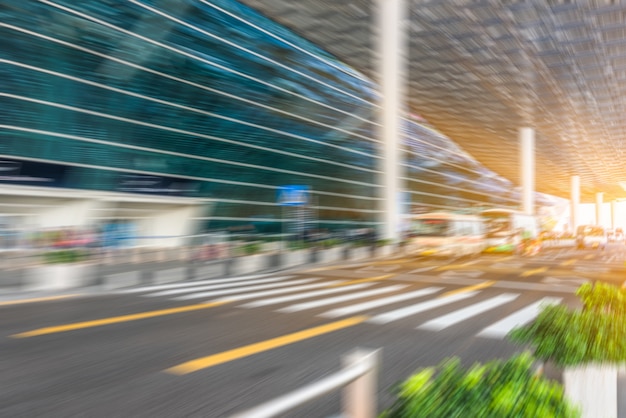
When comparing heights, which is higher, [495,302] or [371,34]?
[371,34]

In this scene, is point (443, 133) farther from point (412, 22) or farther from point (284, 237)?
point (284, 237)

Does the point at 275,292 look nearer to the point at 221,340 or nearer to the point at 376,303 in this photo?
the point at 376,303

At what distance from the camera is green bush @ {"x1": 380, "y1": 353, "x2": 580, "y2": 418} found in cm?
237

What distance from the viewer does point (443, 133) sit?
209ft

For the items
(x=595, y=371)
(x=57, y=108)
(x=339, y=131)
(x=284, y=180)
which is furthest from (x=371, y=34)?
(x=595, y=371)

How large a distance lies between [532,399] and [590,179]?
106435 mm

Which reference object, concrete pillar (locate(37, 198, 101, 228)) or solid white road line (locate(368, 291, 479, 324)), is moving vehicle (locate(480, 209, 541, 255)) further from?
concrete pillar (locate(37, 198, 101, 228))

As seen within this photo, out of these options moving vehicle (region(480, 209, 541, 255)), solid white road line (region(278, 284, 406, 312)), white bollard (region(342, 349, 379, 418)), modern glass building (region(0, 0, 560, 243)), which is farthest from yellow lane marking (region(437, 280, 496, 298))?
moving vehicle (region(480, 209, 541, 255))

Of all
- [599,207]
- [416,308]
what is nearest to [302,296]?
[416,308]

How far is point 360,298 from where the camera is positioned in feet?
35.5

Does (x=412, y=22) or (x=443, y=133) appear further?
(x=443, y=133)

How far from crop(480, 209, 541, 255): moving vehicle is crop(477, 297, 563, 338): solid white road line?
23.4 metres

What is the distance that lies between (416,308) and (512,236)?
84.3ft

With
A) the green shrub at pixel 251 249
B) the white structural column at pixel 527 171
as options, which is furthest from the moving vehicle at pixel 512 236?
the green shrub at pixel 251 249
